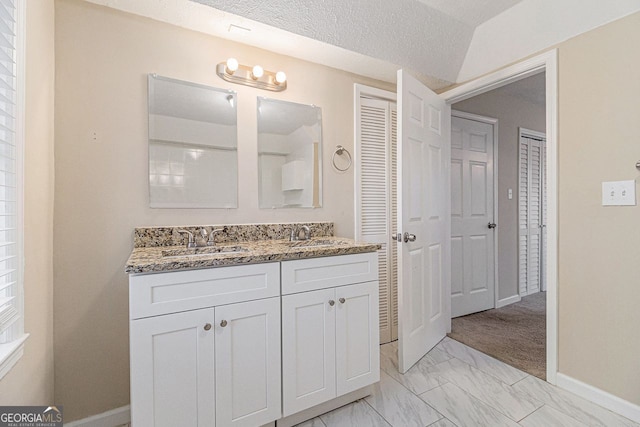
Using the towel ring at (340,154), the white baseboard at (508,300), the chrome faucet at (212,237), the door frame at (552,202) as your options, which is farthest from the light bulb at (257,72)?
the white baseboard at (508,300)

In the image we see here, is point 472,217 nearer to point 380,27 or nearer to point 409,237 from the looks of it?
point 409,237

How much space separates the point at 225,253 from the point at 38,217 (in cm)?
79

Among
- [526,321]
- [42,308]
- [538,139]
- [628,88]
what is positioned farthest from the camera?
[538,139]

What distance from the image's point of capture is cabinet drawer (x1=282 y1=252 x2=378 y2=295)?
1.46m

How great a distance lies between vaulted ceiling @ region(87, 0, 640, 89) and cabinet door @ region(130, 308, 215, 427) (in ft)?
5.27

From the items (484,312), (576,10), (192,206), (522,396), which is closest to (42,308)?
(192,206)

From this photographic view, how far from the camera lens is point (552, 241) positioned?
1.86m

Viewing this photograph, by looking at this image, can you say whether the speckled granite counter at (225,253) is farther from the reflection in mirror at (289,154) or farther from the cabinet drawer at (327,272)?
the reflection in mirror at (289,154)

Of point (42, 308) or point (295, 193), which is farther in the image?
point (295, 193)

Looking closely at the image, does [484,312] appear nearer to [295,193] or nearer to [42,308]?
[295,193]

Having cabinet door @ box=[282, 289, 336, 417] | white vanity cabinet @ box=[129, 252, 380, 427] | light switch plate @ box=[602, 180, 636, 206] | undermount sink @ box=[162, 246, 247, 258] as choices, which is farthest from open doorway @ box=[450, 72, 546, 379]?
undermount sink @ box=[162, 246, 247, 258]

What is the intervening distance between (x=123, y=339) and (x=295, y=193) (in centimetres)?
132

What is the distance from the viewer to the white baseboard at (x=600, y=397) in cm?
153

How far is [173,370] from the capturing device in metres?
1.21
